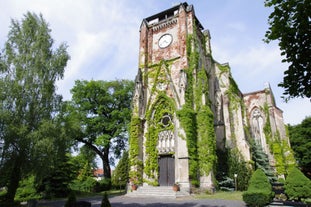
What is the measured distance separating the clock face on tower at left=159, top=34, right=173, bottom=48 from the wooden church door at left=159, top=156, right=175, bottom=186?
12.9 metres

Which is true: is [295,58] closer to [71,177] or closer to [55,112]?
[55,112]

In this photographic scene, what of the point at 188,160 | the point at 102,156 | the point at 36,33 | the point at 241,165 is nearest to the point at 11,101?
the point at 36,33

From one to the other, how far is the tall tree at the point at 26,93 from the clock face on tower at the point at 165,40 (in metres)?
12.3

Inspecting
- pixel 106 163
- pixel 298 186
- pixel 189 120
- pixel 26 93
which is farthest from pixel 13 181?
pixel 298 186

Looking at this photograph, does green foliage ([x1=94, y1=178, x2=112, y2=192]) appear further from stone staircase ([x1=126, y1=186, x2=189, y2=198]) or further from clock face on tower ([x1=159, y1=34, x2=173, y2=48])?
clock face on tower ([x1=159, y1=34, x2=173, y2=48])

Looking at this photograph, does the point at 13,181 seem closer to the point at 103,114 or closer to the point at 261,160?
the point at 103,114

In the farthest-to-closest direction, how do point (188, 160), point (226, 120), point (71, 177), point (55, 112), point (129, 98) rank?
point (129, 98) < point (226, 120) < point (71, 177) < point (188, 160) < point (55, 112)

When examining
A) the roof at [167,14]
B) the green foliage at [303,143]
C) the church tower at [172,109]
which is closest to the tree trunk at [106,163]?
the church tower at [172,109]

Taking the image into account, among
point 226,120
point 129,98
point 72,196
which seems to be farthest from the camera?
point 129,98

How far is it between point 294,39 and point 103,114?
2556 centimetres

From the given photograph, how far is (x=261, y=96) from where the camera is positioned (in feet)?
108

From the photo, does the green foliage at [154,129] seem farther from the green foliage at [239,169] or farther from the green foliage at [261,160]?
the green foliage at [261,160]

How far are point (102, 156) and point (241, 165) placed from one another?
16.5m

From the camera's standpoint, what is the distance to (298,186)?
1230 cm
